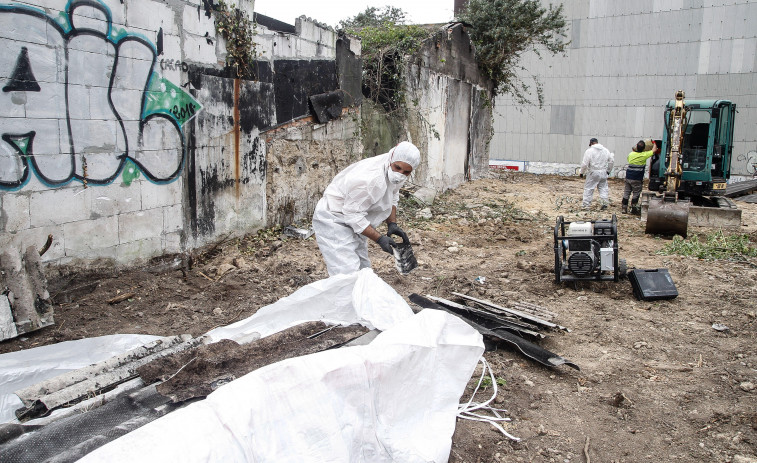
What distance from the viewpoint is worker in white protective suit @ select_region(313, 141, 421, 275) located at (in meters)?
4.05

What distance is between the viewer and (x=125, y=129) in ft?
15.8

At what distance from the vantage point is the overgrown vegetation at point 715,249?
6828 millimetres

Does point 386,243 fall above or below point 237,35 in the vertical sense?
below

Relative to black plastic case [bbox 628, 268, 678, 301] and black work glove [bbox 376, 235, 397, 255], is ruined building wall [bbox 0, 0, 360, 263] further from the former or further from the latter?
black plastic case [bbox 628, 268, 678, 301]

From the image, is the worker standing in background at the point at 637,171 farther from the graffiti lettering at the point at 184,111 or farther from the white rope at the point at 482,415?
the white rope at the point at 482,415

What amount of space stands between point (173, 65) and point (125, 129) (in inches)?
34.2

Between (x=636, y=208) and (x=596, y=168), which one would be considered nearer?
(x=636, y=208)

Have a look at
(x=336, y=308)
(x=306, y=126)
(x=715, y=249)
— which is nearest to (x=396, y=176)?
(x=336, y=308)

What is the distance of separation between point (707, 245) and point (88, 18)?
7.87 meters

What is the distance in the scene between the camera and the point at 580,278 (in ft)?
17.9

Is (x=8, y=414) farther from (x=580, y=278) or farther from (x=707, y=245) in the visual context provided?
(x=707, y=245)

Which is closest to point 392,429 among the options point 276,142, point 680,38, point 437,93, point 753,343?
point 753,343

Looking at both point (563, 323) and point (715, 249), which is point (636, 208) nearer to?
point (715, 249)

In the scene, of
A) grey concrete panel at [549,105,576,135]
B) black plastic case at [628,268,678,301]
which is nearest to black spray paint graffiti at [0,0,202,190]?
black plastic case at [628,268,678,301]
